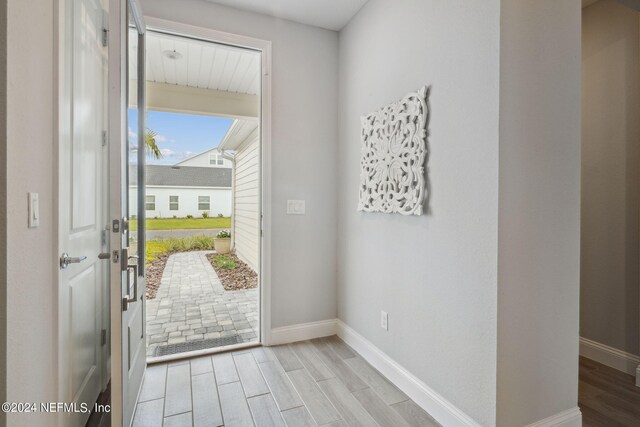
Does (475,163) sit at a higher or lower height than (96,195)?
higher

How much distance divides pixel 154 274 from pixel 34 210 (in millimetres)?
5038

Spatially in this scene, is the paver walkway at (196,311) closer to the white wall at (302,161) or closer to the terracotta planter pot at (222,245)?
the white wall at (302,161)

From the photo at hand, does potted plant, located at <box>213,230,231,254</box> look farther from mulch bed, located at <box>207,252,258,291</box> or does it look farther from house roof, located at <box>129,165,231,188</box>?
house roof, located at <box>129,165,231,188</box>

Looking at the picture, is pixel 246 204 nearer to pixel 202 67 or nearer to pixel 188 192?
pixel 188 192

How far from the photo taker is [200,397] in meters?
2.04

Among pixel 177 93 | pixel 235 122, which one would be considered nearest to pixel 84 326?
pixel 177 93

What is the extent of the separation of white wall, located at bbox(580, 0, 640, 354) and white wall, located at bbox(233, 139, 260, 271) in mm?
4384

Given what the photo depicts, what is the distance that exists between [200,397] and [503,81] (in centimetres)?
242

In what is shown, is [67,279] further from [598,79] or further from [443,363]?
[598,79]

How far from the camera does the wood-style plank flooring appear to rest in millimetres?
1800

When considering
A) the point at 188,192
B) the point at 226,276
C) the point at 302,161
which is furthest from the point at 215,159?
the point at 302,161

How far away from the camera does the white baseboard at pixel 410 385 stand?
1727 millimetres

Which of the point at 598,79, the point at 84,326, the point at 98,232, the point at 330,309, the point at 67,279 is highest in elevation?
the point at 598,79

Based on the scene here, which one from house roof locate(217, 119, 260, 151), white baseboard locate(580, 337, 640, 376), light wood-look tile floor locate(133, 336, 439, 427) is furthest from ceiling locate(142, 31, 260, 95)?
white baseboard locate(580, 337, 640, 376)
